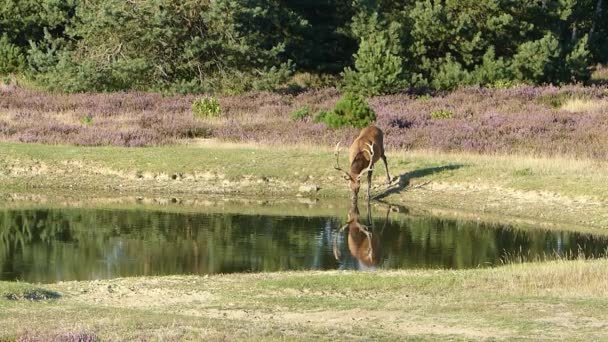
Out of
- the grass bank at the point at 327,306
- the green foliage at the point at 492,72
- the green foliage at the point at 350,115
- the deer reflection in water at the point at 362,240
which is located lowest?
the deer reflection in water at the point at 362,240

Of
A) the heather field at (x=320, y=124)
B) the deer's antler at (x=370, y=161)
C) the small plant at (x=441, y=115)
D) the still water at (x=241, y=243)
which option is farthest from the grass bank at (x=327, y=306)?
the small plant at (x=441, y=115)

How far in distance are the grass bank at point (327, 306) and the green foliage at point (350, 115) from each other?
63.2 ft

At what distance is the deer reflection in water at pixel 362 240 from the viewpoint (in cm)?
2084

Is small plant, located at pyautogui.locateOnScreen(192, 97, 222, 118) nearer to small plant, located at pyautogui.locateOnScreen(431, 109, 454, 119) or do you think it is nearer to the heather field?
the heather field

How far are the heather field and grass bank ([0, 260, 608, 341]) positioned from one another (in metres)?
17.6

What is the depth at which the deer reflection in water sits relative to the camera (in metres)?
20.8

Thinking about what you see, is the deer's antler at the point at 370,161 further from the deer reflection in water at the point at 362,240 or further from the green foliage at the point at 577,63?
the green foliage at the point at 577,63

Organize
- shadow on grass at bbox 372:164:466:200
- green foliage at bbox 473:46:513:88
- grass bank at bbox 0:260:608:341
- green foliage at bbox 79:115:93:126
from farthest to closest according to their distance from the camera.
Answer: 1. green foliage at bbox 473:46:513:88
2. green foliage at bbox 79:115:93:126
3. shadow on grass at bbox 372:164:466:200
4. grass bank at bbox 0:260:608:341

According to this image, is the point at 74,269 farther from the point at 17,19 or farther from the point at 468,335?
the point at 17,19

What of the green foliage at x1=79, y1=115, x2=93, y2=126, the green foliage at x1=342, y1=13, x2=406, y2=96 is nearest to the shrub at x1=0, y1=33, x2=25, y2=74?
the green foliage at x1=79, y1=115, x2=93, y2=126

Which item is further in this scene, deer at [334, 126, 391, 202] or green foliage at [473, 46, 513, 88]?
green foliage at [473, 46, 513, 88]

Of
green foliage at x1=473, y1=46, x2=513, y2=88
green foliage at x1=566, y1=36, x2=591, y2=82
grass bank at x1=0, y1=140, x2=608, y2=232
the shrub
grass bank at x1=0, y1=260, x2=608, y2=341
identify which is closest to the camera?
grass bank at x1=0, y1=260, x2=608, y2=341

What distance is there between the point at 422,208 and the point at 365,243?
620 centimetres

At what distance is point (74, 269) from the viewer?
19688 millimetres
